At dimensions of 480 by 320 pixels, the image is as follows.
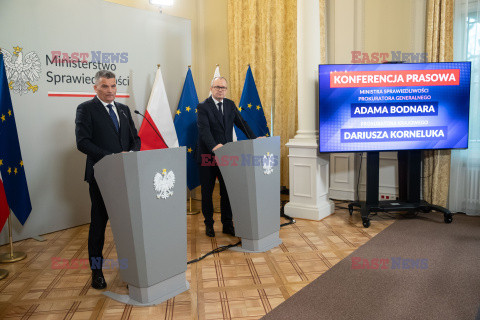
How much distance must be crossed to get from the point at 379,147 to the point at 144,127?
99.0 inches

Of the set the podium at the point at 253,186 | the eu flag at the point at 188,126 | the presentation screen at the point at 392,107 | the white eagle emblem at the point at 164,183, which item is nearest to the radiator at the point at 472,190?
the presentation screen at the point at 392,107

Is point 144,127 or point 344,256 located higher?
point 144,127

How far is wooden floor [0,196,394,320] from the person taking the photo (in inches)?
93.3

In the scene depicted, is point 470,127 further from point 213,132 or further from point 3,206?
point 3,206

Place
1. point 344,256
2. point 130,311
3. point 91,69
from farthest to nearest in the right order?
point 91,69, point 344,256, point 130,311

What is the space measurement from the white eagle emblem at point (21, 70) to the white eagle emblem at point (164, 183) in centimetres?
211

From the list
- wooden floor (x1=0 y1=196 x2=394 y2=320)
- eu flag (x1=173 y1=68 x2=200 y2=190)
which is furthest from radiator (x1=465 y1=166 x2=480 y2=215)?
eu flag (x1=173 y1=68 x2=200 y2=190)

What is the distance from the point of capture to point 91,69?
4.18 metres

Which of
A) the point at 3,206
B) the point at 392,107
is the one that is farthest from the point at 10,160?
the point at 392,107

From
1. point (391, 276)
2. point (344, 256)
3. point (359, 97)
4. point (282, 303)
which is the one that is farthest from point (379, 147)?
point (282, 303)

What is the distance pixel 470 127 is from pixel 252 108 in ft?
8.12

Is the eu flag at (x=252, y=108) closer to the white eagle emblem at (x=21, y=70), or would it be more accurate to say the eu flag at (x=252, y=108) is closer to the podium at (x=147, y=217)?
the white eagle emblem at (x=21, y=70)

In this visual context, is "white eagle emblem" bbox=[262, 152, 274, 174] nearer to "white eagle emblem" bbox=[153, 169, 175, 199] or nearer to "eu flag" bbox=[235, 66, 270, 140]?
"white eagle emblem" bbox=[153, 169, 175, 199]

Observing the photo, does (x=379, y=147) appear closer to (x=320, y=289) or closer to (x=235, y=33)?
(x=320, y=289)
